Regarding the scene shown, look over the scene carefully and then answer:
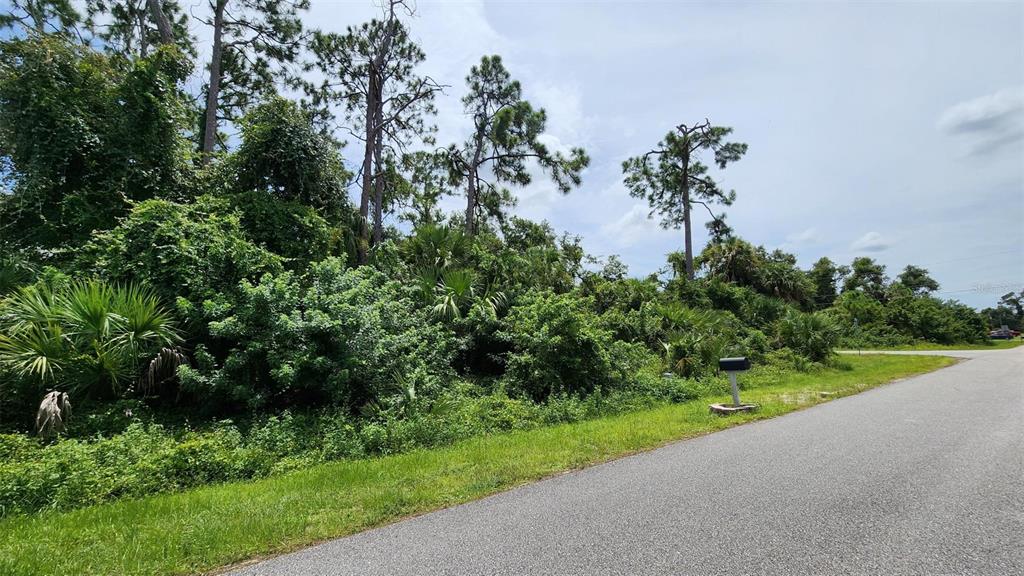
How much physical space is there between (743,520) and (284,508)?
408 centimetres

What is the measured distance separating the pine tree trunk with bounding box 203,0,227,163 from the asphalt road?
15.2m

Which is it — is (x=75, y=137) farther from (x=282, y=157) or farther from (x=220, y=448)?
(x=220, y=448)

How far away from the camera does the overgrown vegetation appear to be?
251 inches

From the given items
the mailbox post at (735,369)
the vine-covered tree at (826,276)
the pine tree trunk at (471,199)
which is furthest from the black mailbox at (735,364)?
the vine-covered tree at (826,276)

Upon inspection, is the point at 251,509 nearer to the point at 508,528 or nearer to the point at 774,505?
the point at 508,528

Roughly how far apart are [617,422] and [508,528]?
4.94 m

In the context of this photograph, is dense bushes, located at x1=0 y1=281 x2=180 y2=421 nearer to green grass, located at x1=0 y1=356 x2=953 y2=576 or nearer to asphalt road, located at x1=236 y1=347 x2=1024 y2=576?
green grass, located at x1=0 y1=356 x2=953 y2=576

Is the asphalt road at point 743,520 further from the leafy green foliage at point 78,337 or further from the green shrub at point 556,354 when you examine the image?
the leafy green foliage at point 78,337

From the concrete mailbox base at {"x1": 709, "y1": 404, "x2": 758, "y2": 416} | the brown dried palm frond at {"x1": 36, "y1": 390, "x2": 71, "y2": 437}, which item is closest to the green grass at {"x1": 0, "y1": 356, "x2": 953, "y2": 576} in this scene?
the concrete mailbox base at {"x1": 709, "y1": 404, "x2": 758, "y2": 416}

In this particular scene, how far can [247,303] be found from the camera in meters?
7.57

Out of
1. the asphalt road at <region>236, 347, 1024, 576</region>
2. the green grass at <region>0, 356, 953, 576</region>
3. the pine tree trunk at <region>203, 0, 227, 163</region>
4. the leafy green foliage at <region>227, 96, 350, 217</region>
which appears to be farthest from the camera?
the pine tree trunk at <region>203, 0, 227, 163</region>

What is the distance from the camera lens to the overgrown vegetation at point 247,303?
6371 mm

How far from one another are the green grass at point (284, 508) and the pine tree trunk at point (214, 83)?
13.1m

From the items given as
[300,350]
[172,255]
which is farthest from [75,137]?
[300,350]
